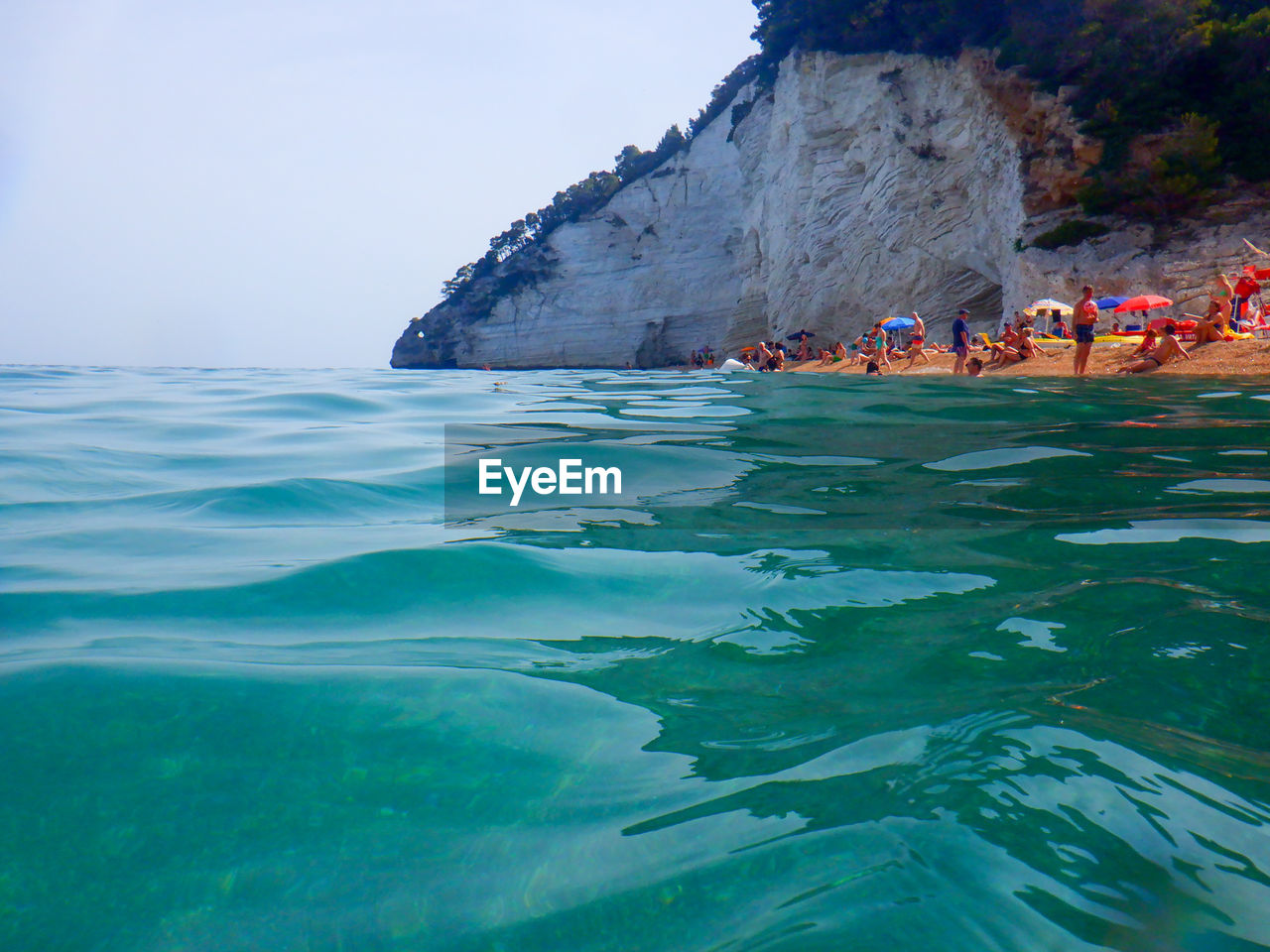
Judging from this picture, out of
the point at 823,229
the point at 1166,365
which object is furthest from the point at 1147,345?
the point at 823,229

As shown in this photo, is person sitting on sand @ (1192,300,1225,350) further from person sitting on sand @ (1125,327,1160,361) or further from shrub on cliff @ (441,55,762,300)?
shrub on cliff @ (441,55,762,300)

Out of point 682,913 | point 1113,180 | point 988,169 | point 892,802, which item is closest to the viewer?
point 682,913

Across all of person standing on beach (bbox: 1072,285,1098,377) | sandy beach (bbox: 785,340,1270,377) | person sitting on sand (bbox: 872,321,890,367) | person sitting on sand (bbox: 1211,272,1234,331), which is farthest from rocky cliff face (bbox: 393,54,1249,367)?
person standing on beach (bbox: 1072,285,1098,377)

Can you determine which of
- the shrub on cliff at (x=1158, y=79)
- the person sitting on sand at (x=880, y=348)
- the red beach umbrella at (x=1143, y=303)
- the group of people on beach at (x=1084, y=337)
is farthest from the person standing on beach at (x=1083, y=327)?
the shrub on cliff at (x=1158, y=79)

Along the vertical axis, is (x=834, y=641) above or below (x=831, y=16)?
below

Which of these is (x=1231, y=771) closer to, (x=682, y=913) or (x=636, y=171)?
(x=682, y=913)

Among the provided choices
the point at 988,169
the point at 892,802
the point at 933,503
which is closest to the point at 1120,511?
the point at 933,503
